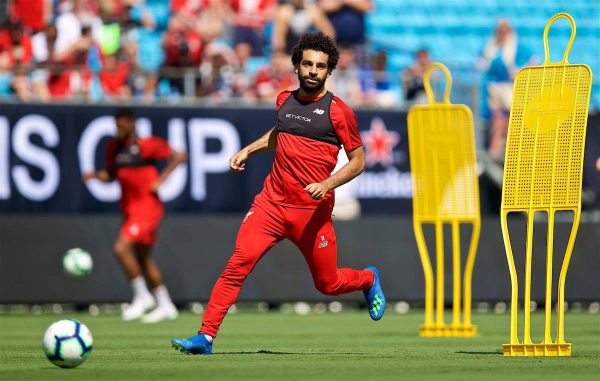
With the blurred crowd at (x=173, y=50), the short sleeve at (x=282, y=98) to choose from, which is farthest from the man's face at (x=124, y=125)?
the short sleeve at (x=282, y=98)

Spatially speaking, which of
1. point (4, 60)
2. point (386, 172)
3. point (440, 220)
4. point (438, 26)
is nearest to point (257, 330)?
point (440, 220)

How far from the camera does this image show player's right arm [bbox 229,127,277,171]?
11039 millimetres

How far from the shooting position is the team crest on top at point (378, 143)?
21.2 metres

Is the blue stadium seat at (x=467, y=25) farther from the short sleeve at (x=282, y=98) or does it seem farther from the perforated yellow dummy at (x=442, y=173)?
the short sleeve at (x=282, y=98)

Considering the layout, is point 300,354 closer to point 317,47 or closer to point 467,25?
point 317,47

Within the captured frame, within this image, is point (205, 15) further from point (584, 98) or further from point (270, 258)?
point (584, 98)

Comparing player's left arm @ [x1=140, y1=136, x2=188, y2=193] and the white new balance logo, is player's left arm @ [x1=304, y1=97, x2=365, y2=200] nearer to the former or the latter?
the white new balance logo

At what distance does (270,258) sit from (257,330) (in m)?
4.36

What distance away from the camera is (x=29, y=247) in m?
19.5

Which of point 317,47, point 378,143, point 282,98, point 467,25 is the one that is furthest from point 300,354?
point 467,25

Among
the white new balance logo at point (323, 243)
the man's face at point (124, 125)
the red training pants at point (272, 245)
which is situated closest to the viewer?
the red training pants at point (272, 245)

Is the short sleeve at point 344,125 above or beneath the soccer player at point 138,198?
above

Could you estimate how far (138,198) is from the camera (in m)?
18.3

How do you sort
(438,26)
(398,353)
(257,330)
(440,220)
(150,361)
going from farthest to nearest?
(438,26) → (257,330) → (440,220) → (398,353) → (150,361)
